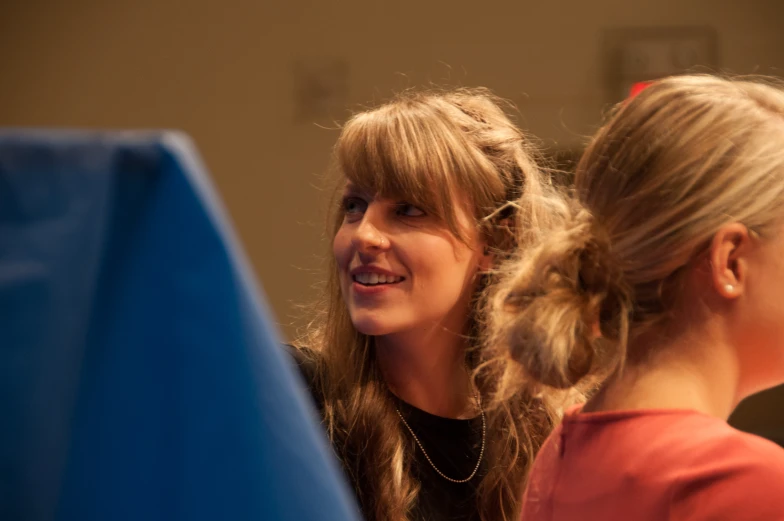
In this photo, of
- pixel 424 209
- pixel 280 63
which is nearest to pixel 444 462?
pixel 424 209

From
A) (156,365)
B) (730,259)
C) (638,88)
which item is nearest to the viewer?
(156,365)

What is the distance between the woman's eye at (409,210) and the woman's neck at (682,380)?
618 mm

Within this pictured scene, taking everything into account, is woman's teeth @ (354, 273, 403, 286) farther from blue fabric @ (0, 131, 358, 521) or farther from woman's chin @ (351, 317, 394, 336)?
blue fabric @ (0, 131, 358, 521)

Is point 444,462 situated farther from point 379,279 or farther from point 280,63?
point 280,63

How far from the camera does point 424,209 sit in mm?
1428

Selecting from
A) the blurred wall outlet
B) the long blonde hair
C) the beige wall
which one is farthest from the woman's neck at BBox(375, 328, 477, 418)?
the blurred wall outlet

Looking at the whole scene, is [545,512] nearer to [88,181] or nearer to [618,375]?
[618,375]

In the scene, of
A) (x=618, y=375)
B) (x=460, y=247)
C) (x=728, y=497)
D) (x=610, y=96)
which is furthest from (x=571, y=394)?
(x=610, y=96)

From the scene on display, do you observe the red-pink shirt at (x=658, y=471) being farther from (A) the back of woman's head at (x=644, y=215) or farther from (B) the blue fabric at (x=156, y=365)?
(B) the blue fabric at (x=156, y=365)

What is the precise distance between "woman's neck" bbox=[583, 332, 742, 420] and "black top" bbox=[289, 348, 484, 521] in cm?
59

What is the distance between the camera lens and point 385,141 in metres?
1.42

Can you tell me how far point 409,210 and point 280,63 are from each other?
1735 mm

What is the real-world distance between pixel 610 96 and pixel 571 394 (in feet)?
5.95

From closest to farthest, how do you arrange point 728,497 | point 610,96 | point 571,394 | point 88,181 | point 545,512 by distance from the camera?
point 88,181 → point 728,497 → point 545,512 → point 571,394 → point 610,96
